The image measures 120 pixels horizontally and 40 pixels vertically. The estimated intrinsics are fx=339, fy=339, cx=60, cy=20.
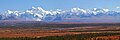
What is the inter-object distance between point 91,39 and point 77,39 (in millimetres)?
5281

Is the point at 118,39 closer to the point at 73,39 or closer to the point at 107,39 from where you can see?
the point at 107,39

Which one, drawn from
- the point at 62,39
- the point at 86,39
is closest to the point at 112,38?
the point at 86,39

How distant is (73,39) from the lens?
12194cm

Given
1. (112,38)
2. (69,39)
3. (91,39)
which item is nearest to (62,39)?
(69,39)

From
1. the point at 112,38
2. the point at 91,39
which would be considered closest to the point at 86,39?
the point at 91,39

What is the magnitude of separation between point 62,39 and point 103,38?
15537 millimetres

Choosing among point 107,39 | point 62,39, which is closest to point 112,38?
point 107,39

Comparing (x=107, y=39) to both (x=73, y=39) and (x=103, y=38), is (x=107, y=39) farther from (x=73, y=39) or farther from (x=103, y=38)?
(x=73, y=39)

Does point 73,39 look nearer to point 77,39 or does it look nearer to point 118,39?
point 77,39

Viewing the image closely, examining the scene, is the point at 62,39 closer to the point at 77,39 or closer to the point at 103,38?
the point at 77,39

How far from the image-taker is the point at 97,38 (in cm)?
12619

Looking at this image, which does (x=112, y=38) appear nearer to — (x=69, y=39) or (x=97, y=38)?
(x=97, y=38)

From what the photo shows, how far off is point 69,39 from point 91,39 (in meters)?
7.95

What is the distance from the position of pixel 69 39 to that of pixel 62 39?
2.58 metres
